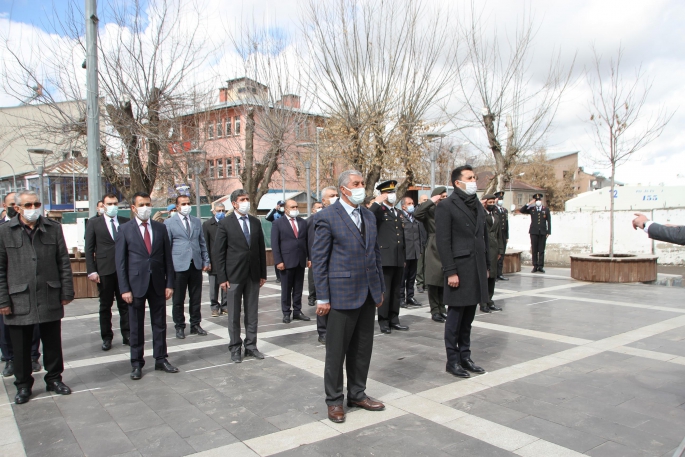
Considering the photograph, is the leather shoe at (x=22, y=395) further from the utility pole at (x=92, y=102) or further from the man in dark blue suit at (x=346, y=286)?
the utility pole at (x=92, y=102)

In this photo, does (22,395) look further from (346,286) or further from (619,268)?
(619,268)

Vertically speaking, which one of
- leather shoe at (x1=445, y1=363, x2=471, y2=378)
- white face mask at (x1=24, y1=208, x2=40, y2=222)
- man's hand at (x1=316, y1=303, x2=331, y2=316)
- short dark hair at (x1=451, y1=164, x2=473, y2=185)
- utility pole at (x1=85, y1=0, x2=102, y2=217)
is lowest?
leather shoe at (x1=445, y1=363, x2=471, y2=378)

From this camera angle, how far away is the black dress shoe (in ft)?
16.5

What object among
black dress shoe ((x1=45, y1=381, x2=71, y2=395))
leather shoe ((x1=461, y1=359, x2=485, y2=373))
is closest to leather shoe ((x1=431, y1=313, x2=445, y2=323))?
leather shoe ((x1=461, y1=359, x2=485, y2=373))

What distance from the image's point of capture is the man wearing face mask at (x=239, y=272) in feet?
20.2

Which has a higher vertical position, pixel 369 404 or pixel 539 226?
pixel 539 226

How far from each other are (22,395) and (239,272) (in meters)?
2.45

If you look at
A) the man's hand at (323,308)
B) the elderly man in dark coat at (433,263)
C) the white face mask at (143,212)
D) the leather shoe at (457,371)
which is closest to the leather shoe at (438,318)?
the elderly man in dark coat at (433,263)

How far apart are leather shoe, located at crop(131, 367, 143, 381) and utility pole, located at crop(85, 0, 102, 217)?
4.22 metres

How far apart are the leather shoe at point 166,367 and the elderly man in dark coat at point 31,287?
3.15ft

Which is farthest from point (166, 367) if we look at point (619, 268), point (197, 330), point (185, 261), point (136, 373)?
point (619, 268)

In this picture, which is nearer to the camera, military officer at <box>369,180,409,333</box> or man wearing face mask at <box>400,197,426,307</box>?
military officer at <box>369,180,409,333</box>

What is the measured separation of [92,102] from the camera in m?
9.05

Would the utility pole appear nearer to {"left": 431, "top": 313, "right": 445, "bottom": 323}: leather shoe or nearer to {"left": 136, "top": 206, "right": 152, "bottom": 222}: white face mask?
{"left": 136, "top": 206, "right": 152, "bottom": 222}: white face mask
